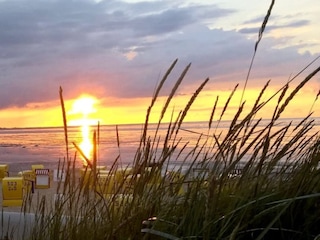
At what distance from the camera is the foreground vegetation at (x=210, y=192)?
1.50 m

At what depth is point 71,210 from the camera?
1.99 m

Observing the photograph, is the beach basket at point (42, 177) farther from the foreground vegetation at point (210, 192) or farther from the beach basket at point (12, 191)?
the foreground vegetation at point (210, 192)

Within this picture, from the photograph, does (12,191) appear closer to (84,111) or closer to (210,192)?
(84,111)

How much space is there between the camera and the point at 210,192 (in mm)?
1365

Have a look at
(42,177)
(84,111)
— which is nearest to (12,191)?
(42,177)

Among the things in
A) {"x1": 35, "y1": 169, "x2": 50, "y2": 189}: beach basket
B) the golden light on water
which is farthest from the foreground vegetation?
{"x1": 35, "y1": 169, "x2": 50, "y2": 189}: beach basket

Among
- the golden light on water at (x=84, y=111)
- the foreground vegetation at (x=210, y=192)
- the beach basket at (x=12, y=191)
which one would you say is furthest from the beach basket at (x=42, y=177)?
the foreground vegetation at (x=210, y=192)

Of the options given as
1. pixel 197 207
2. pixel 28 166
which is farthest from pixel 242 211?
pixel 28 166

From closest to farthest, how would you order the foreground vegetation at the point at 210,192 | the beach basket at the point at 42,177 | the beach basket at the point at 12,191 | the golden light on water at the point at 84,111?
the foreground vegetation at the point at 210,192
the golden light on water at the point at 84,111
the beach basket at the point at 12,191
the beach basket at the point at 42,177

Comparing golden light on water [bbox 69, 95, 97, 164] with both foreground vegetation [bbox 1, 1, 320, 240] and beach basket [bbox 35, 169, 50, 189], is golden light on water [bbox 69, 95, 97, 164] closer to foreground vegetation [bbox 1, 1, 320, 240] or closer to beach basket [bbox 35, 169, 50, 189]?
foreground vegetation [bbox 1, 1, 320, 240]

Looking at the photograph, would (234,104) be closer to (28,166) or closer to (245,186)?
(245,186)

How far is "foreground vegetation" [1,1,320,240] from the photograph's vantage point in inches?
59.2

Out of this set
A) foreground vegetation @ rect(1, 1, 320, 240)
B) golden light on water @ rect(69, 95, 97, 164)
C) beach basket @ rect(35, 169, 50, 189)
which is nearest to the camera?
foreground vegetation @ rect(1, 1, 320, 240)

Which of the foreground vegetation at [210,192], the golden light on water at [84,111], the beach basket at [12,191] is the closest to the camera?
the foreground vegetation at [210,192]
